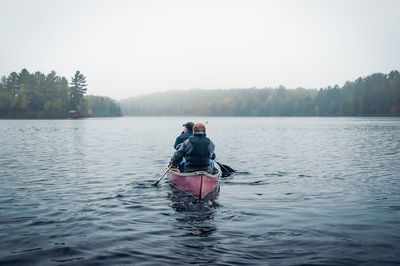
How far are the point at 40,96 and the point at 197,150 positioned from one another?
436 ft

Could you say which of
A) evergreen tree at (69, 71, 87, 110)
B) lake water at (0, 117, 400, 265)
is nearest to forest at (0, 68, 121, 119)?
evergreen tree at (69, 71, 87, 110)

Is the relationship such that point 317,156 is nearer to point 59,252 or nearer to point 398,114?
point 59,252

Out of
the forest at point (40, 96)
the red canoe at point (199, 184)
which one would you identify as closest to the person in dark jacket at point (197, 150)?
the red canoe at point (199, 184)

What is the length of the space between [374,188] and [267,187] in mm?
4334

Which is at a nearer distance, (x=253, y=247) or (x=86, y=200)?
(x=253, y=247)

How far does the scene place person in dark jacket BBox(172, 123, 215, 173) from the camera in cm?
1212

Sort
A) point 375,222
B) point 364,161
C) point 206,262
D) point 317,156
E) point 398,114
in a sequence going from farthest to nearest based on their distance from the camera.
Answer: point 398,114 → point 317,156 → point 364,161 → point 375,222 → point 206,262

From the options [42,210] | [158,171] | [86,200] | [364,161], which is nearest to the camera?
[42,210]

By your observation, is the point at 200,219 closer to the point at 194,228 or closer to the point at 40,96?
the point at 194,228

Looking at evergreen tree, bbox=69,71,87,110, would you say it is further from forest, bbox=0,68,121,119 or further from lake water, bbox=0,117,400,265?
lake water, bbox=0,117,400,265

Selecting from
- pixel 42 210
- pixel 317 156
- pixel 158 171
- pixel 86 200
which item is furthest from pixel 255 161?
pixel 42 210

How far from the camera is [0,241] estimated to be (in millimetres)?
8086

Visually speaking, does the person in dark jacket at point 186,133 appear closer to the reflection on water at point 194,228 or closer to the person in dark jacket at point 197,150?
the person in dark jacket at point 197,150

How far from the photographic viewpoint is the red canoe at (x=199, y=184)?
12.1 meters
